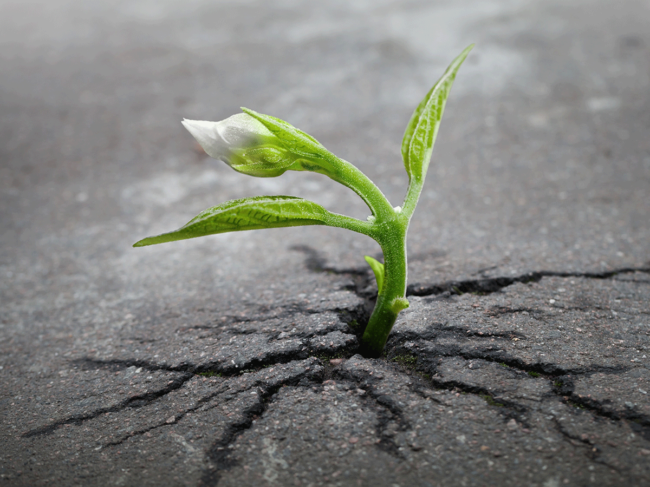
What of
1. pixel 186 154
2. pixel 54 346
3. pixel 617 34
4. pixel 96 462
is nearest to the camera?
pixel 96 462

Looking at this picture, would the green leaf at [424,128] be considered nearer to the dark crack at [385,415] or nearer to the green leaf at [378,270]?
the green leaf at [378,270]

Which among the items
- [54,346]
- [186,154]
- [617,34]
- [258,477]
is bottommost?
[258,477]

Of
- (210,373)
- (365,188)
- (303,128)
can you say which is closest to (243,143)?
(365,188)

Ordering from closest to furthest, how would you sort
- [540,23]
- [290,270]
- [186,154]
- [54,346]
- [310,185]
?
[54,346] < [290,270] < [310,185] < [186,154] < [540,23]

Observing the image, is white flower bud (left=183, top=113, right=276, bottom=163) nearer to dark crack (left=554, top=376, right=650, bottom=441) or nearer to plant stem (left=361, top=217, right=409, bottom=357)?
plant stem (left=361, top=217, right=409, bottom=357)

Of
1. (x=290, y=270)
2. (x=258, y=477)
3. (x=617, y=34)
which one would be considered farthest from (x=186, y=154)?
(x=617, y=34)

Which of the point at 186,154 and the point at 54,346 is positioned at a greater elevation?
the point at 186,154

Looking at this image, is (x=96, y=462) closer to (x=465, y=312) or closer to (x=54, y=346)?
(x=54, y=346)
